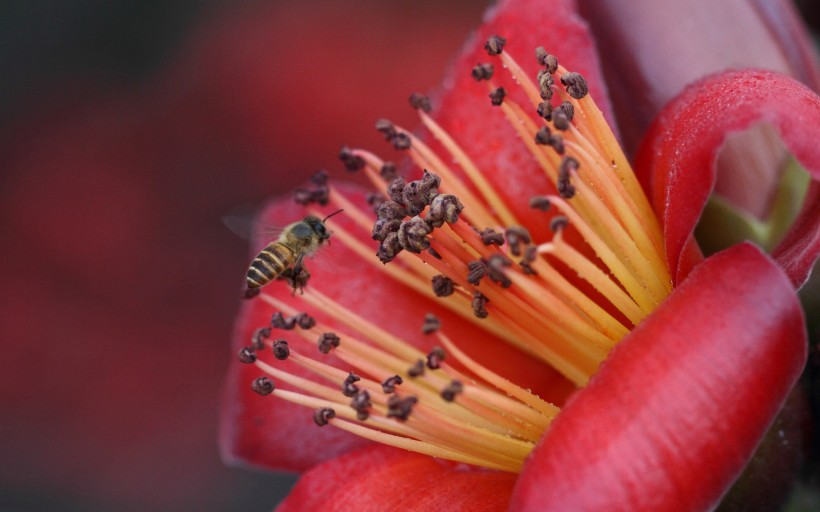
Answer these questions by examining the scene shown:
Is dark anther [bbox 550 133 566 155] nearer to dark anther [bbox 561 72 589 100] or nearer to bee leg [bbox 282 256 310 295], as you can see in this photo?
dark anther [bbox 561 72 589 100]

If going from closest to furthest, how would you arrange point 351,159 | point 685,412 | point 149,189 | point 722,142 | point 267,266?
point 685,412
point 722,142
point 267,266
point 351,159
point 149,189

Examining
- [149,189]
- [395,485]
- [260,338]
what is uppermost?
[149,189]

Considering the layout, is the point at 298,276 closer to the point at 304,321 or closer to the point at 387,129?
the point at 304,321

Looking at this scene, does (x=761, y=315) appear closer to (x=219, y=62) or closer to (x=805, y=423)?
(x=805, y=423)

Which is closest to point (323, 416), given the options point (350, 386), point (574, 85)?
point (350, 386)

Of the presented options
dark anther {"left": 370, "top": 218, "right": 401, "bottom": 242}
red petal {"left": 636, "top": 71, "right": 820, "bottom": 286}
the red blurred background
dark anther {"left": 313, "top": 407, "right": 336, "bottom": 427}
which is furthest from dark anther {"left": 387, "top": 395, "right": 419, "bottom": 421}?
the red blurred background

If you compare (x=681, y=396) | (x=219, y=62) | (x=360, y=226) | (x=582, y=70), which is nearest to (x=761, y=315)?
(x=681, y=396)
